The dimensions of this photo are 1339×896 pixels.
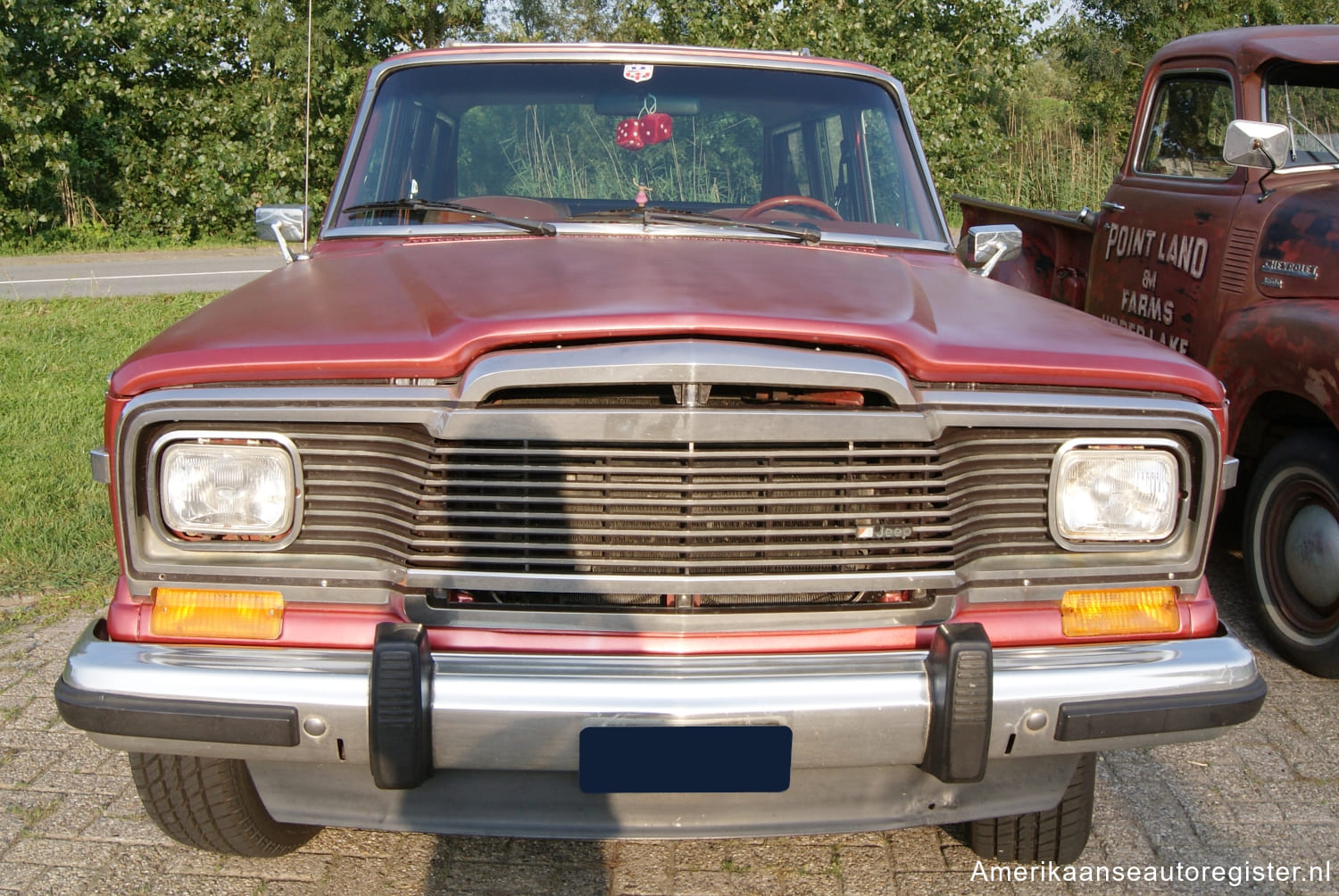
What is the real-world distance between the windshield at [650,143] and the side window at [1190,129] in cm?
185

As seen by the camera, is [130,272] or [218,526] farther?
[130,272]

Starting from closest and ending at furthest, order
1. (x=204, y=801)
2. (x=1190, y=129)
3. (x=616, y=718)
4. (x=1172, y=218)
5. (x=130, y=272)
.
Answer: (x=616, y=718)
(x=204, y=801)
(x=1172, y=218)
(x=1190, y=129)
(x=130, y=272)

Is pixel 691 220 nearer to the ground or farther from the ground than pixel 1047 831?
farther from the ground

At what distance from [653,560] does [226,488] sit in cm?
82

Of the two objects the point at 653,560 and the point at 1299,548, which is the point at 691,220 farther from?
the point at 1299,548

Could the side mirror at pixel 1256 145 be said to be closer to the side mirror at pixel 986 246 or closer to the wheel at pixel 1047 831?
the side mirror at pixel 986 246

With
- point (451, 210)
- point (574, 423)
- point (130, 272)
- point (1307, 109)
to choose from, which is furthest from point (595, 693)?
point (130, 272)

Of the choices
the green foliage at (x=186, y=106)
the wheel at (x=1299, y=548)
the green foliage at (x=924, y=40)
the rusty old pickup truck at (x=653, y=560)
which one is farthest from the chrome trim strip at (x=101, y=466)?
the green foliage at (x=186, y=106)

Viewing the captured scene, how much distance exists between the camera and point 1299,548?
152 inches

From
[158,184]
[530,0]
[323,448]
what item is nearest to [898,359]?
[323,448]

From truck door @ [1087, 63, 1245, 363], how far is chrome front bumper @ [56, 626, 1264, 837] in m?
2.67

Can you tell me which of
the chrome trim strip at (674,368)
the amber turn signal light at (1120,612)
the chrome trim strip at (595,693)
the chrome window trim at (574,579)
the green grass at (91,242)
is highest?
the chrome trim strip at (674,368)

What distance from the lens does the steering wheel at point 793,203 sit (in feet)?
11.3

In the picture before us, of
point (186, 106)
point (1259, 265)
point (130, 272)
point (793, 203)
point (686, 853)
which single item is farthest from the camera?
point (186, 106)
